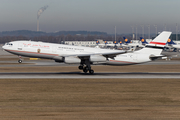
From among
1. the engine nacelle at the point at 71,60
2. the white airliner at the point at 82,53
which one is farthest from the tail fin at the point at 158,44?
the engine nacelle at the point at 71,60

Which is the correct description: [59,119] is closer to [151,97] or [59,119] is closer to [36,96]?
[36,96]

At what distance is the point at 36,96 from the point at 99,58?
18.0 metres

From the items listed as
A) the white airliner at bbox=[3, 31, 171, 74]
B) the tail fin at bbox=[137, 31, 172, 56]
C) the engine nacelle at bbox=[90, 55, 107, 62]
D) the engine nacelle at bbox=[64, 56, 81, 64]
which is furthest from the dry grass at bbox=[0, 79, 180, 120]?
the tail fin at bbox=[137, 31, 172, 56]

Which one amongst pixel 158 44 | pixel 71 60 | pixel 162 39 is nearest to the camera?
pixel 71 60

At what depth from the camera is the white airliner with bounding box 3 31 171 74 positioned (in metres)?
39.3

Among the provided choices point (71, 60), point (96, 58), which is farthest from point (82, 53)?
point (71, 60)

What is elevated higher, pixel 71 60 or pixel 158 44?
pixel 158 44

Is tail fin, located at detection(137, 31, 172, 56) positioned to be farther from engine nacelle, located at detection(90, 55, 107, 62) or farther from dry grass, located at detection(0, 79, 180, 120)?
dry grass, located at detection(0, 79, 180, 120)

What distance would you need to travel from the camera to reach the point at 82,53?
139 ft

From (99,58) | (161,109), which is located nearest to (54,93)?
(161,109)

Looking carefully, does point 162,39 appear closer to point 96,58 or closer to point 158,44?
point 158,44

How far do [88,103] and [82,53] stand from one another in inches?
909

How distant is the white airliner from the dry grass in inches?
469

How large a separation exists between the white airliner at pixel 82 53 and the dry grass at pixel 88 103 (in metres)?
11.9
